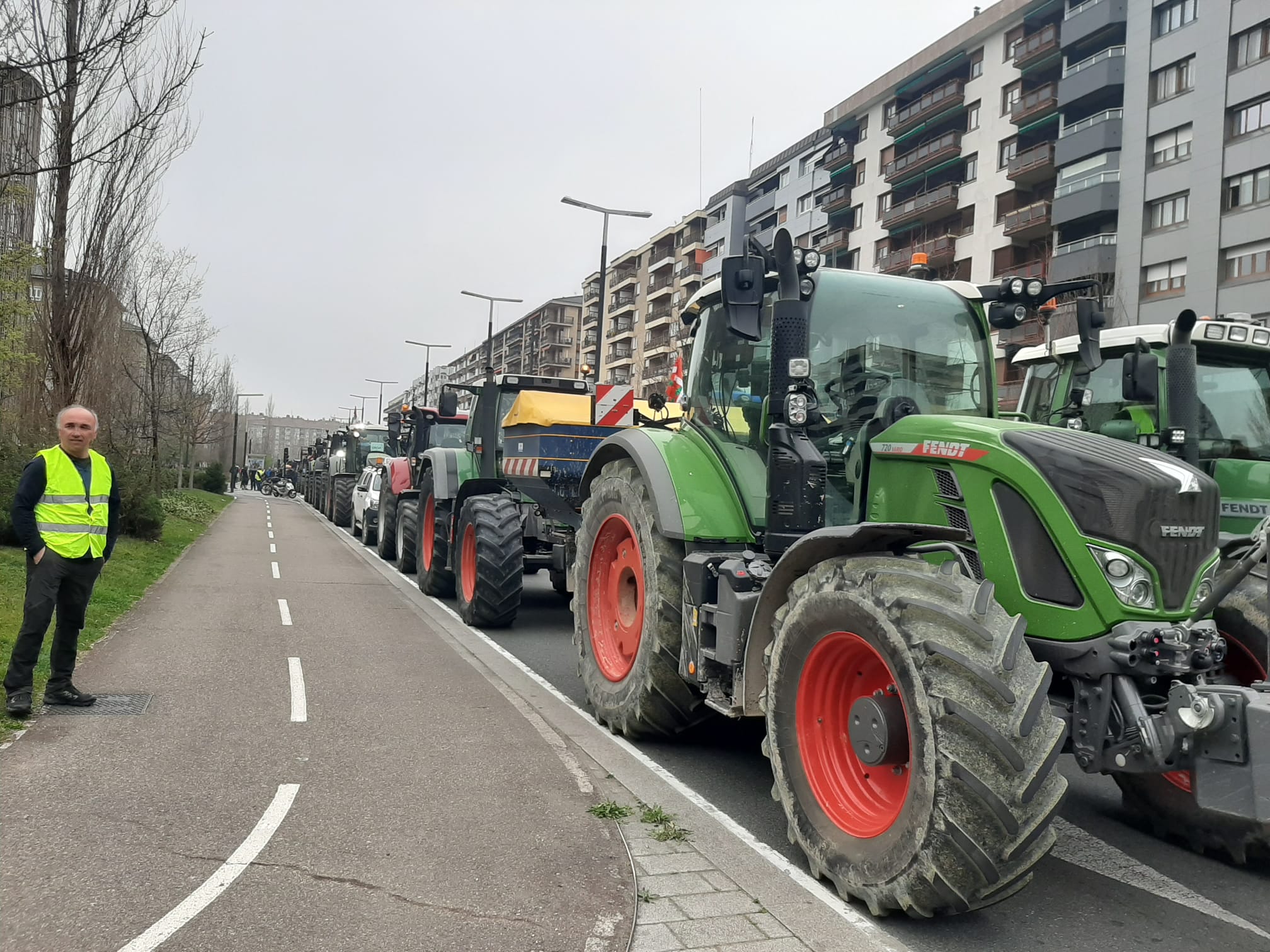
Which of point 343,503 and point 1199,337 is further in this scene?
point 343,503

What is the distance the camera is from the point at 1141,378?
228 inches

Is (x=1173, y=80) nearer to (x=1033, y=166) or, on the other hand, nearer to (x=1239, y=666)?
(x=1033, y=166)

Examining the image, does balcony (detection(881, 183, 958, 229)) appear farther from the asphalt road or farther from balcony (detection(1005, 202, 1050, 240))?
the asphalt road

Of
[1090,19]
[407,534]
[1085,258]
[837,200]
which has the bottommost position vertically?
[407,534]

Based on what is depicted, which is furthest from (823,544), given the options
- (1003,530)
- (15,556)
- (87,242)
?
(87,242)

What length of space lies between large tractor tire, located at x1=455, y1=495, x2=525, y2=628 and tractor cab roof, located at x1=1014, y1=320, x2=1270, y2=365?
510 centimetres

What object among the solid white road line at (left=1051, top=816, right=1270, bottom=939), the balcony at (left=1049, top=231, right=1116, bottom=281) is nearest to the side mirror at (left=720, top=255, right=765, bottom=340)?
the solid white road line at (left=1051, top=816, right=1270, bottom=939)

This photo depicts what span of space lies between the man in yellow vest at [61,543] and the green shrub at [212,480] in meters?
41.8

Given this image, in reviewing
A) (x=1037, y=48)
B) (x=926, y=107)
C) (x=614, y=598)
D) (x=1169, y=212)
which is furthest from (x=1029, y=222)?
(x=614, y=598)

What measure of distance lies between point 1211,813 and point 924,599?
2.05m

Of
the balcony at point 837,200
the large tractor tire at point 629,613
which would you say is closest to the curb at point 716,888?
the large tractor tire at point 629,613

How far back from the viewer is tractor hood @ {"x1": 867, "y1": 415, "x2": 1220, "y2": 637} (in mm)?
3623

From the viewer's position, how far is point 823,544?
4035 mm

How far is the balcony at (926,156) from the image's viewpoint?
43.0m
